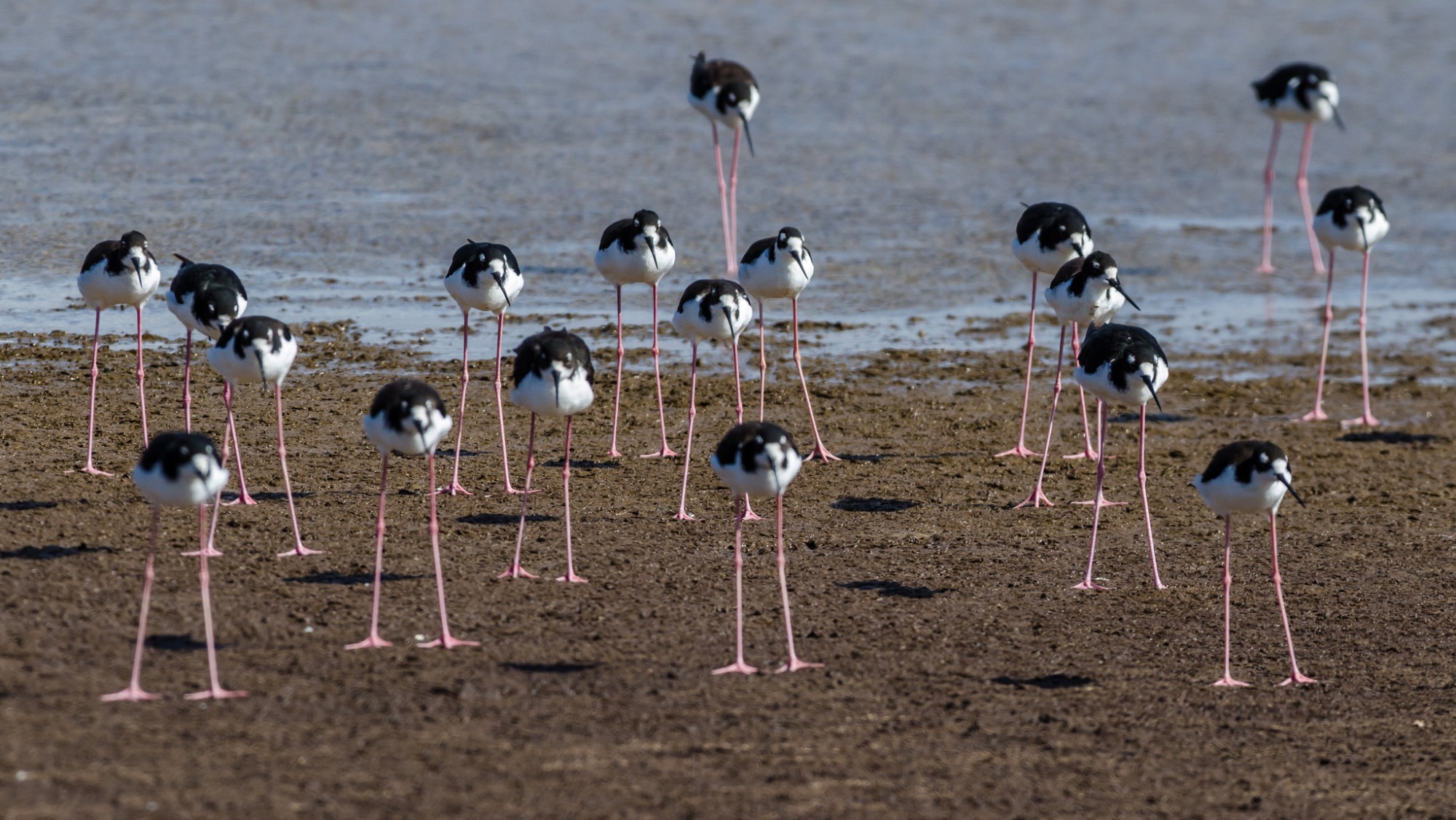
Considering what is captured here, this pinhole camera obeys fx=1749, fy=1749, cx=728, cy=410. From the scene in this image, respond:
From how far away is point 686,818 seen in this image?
527 cm

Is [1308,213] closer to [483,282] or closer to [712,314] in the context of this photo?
[712,314]

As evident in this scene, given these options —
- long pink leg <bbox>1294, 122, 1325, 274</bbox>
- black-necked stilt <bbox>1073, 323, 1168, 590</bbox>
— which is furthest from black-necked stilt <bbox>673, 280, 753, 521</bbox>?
long pink leg <bbox>1294, 122, 1325, 274</bbox>

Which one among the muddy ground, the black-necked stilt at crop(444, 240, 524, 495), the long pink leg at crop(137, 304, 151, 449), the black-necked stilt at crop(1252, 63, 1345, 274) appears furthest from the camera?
the black-necked stilt at crop(1252, 63, 1345, 274)

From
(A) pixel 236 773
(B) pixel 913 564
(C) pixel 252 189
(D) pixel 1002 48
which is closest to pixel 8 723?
(A) pixel 236 773

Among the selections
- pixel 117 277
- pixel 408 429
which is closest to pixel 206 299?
pixel 117 277

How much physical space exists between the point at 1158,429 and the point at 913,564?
3.14 m

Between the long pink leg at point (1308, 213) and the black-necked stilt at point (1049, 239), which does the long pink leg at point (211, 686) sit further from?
the long pink leg at point (1308, 213)

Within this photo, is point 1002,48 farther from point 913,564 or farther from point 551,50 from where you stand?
point 913,564

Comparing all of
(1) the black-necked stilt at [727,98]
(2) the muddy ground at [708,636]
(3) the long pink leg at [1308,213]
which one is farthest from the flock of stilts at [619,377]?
(3) the long pink leg at [1308,213]

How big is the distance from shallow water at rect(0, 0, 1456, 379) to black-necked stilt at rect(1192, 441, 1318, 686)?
481cm

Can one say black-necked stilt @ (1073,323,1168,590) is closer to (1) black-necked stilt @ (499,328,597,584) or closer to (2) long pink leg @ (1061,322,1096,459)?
(2) long pink leg @ (1061,322,1096,459)

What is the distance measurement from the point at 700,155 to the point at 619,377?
770cm

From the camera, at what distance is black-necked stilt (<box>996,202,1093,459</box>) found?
9.46 metres

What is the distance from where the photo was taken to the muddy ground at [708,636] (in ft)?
18.1
